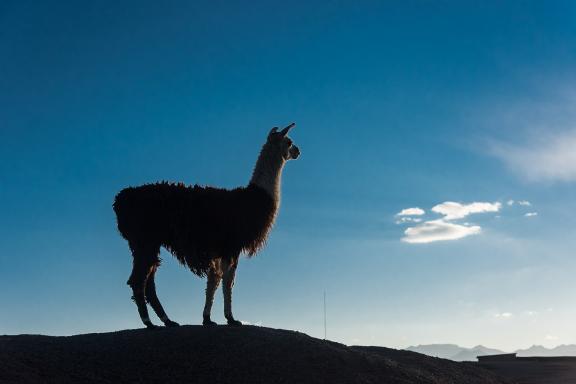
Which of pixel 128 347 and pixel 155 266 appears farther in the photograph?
pixel 155 266

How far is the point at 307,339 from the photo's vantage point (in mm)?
16625

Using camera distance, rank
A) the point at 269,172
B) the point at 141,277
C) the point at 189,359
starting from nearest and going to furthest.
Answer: the point at 189,359
the point at 141,277
the point at 269,172

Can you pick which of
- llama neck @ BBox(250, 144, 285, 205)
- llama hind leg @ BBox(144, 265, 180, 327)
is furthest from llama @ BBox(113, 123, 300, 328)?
llama neck @ BBox(250, 144, 285, 205)

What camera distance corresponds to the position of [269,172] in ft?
58.3

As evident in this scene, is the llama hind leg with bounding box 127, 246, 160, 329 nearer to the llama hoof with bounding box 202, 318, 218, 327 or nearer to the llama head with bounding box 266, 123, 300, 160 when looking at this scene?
the llama hoof with bounding box 202, 318, 218, 327

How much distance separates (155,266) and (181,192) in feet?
6.59

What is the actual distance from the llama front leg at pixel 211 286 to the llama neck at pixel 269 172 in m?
2.63

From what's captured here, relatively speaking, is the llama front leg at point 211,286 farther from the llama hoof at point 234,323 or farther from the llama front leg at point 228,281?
the llama hoof at point 234,323

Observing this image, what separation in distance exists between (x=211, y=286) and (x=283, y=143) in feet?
15.2

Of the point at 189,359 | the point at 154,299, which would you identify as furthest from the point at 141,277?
the point at 189,359

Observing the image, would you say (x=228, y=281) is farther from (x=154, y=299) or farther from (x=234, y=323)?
(x=154, y=299)

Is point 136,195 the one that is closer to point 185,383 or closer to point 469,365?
point 185,383

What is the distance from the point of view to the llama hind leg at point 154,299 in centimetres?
1585

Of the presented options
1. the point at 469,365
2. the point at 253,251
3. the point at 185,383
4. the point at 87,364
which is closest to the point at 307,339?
the point at 253,251
